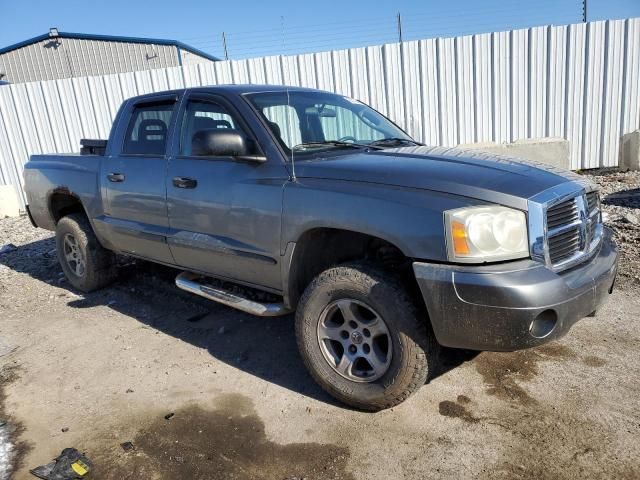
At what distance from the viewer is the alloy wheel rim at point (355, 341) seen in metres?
2.70

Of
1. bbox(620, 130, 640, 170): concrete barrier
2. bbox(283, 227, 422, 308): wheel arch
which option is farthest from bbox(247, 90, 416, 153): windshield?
bbox(620, 130, 640, 170): concrete barrier

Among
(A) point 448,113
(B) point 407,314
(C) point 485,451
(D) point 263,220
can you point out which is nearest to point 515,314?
(B) point 407,314

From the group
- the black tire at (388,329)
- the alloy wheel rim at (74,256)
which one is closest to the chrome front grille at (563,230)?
the black tire at (388,329)

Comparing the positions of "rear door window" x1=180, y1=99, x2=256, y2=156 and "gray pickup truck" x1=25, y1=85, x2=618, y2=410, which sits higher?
"rear door window" x1=180, y1=99, x2=256, y2=156

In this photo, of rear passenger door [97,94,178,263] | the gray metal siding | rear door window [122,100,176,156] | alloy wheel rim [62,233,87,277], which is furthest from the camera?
the gray metal siding

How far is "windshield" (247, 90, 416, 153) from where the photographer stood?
10.8 ft

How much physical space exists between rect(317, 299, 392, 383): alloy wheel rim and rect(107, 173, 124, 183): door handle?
237 cm

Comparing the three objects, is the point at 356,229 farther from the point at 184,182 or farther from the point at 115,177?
the point at 115,177

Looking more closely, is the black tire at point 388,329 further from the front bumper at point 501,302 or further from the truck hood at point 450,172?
the truck hood at point 450,172

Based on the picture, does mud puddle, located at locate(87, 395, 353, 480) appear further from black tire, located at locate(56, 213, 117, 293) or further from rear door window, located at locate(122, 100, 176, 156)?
black tire, located at locate(56, 213, 117, 293)

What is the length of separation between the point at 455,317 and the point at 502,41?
309 inches

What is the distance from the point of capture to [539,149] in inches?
312

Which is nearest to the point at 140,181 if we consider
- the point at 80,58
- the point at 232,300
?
the point at 232,300

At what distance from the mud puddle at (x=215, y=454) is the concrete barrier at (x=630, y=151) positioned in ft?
28.0
